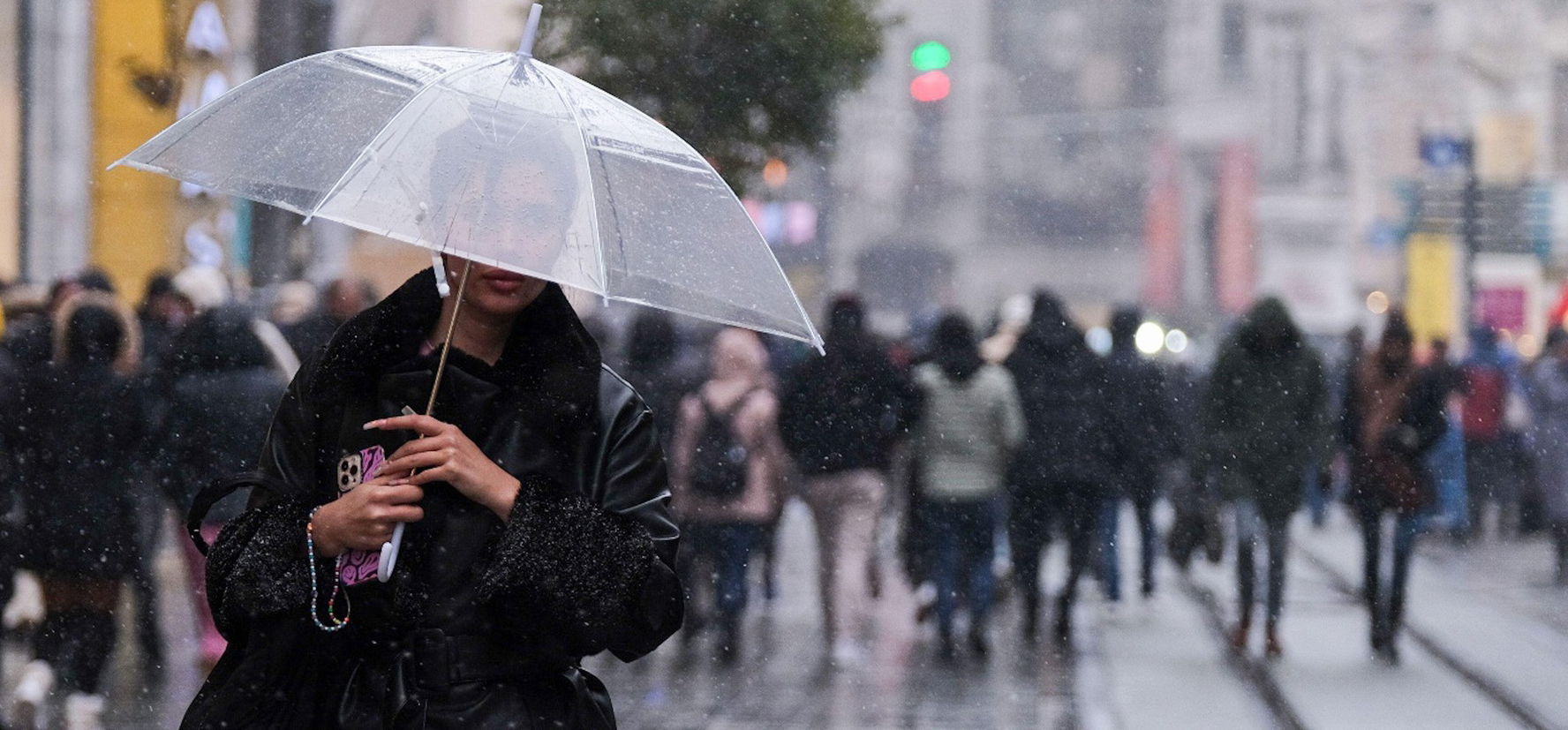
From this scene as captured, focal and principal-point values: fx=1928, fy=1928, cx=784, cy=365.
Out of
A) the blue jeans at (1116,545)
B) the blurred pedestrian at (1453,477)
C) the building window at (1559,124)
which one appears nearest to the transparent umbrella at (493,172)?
the blue jeans at (1116,545)

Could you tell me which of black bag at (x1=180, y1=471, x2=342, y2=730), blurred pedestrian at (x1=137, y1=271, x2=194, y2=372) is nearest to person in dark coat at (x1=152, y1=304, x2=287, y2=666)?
blurred pedestrian at (x1=137, y1=271, x2=194, y2=372)

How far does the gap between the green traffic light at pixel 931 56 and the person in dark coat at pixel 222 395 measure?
3796 millimetres

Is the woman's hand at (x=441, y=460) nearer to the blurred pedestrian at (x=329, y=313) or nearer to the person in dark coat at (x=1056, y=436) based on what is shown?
the blurred pedestrian at (x=329, y=313)

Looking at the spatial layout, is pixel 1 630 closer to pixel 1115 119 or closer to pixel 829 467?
pixel 829 467

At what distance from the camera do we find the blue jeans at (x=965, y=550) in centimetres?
962

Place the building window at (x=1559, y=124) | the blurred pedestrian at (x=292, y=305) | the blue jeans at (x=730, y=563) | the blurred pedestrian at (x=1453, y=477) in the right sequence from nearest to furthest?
the blue jeans at (x=730, y=563) < the blurred pedestrian at (x=292, y=305) < the building window at (x=1559, y=124) < the blurred pedestrian at (x=1453, y=477)

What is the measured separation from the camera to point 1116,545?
11031 mm

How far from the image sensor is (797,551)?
47.8ft

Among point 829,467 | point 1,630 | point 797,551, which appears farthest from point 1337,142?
point 1,630

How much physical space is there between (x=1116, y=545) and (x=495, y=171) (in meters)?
8.52

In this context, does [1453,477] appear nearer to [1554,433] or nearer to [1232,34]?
[1554,433]

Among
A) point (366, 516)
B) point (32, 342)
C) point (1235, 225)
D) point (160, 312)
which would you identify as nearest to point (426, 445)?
point (366, 516)

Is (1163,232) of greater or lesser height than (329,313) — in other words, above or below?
above

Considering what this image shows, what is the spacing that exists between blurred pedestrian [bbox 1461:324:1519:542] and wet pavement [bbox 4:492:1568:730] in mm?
2271
